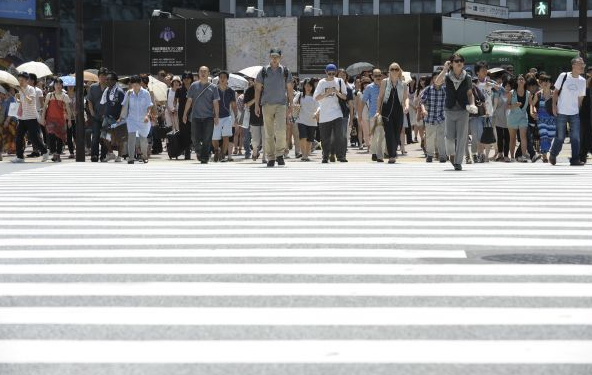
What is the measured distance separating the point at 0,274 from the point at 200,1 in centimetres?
8125

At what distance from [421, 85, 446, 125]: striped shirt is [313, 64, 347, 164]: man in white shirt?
152 cm

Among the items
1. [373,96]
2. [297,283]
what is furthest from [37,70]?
[297,283]

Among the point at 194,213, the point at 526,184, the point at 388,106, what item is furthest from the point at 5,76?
the point at 194,213

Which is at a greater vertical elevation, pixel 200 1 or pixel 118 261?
pixel 200 1

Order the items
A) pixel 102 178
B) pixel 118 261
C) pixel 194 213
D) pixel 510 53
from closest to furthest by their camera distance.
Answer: pixel 118 261
pixel 194 213
pixel 102 178
pixel 510 53

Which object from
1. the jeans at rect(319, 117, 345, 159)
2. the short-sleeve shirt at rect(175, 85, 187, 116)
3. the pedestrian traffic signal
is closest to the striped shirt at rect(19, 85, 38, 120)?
the short-sleeve shirt at rect(175, 85, 187, 116)

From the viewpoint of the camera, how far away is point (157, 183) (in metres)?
17.4

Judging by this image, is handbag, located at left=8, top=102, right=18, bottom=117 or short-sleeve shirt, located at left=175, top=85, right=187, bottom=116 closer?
handbag, located at left=8, top=102, right=18, bottom=117

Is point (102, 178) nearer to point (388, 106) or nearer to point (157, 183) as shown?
point (157, 183)

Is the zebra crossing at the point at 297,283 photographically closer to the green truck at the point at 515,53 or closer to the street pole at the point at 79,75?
the street pole at the point at 79,75

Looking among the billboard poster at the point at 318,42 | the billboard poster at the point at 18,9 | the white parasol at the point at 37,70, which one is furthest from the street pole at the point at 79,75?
the billboard poster at the point at 18,9

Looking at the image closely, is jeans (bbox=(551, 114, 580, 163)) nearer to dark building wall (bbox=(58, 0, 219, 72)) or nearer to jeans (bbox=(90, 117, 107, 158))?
jeans (bbox=(90, 117, 107, 158))

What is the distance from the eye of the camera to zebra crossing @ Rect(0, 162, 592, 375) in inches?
224

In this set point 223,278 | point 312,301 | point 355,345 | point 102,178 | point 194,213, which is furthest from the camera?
point 102,178
